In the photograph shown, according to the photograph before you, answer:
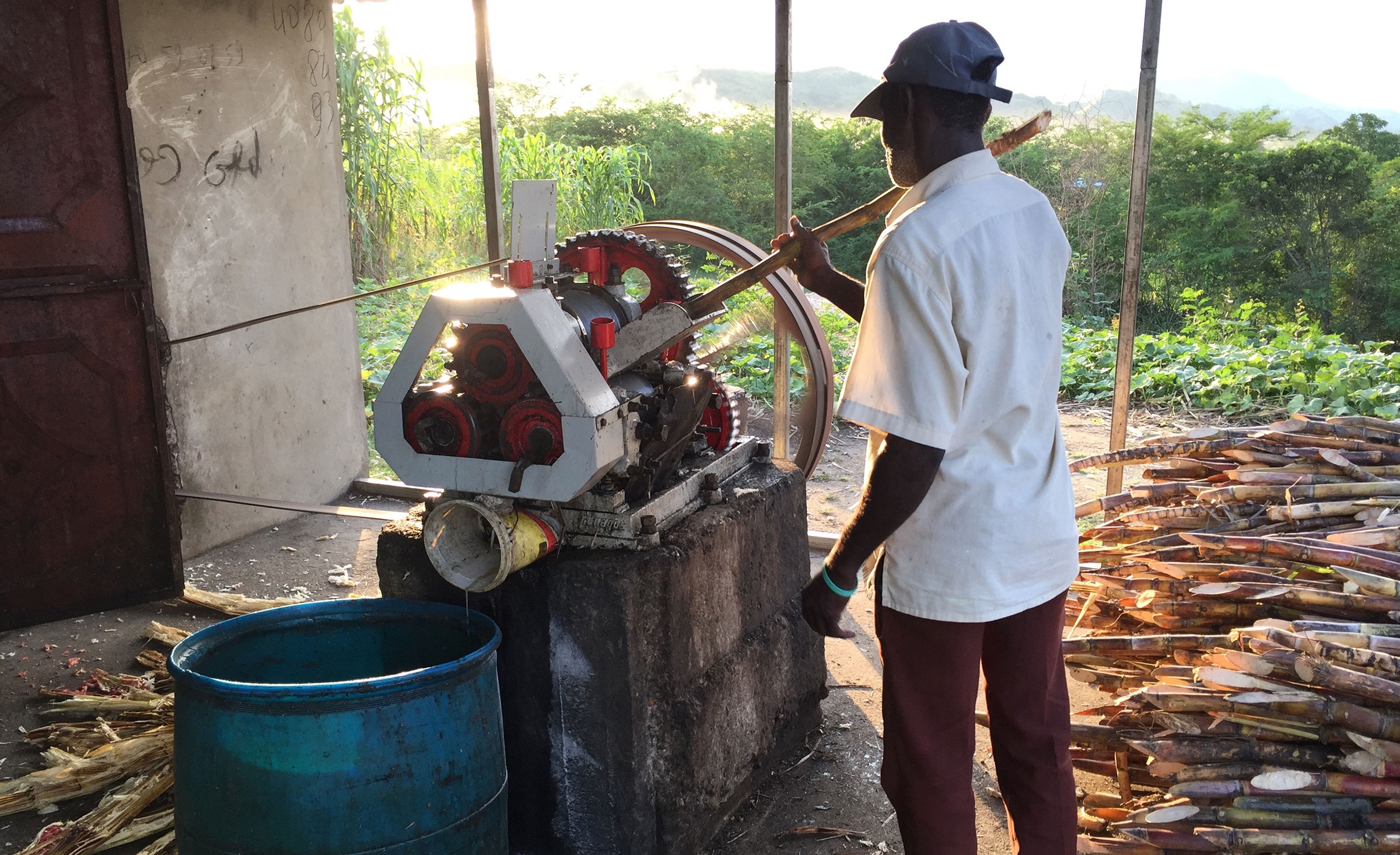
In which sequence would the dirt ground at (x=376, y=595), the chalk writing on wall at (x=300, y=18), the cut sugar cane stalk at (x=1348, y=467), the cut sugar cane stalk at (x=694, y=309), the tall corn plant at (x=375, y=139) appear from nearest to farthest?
the cut sugar cane stalk at (x=694, y=309) < the dirt ground at (x=376, y=595) < the cut sugar cane stalk at (x=1348, y=467) < the chalk writing on wall at (x=300, y=18) < the tall corn plant at (x=375, y=139)

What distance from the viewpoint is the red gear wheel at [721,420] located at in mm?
3092

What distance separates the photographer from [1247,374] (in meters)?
7.67

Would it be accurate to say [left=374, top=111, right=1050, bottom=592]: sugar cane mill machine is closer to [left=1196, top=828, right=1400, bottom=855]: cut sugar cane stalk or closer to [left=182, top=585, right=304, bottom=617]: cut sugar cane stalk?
[left=1196, top=828, right=1400, bottom=855]: cut sugar cane stalk

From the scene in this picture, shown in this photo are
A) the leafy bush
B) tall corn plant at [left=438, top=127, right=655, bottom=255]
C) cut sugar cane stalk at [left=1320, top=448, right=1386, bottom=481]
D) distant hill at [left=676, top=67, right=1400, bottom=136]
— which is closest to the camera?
cut sugar cane stalk at [left=1320, top=448, right=1386, bottom=481]

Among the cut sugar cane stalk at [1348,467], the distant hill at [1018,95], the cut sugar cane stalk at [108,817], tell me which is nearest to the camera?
the cut sugar cane stalk at [108,817]

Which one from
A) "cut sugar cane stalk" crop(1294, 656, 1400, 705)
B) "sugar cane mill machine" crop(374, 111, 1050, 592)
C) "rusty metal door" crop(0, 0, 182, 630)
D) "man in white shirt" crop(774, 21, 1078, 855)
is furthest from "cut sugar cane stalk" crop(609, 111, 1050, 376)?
"rusty metal door" crop(0, 0, 182, 630)

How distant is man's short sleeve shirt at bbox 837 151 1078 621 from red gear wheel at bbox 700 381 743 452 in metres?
1.10

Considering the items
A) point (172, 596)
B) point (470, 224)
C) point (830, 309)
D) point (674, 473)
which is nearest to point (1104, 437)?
point (830, 309)

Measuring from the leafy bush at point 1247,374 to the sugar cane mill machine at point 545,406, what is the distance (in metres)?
4.77

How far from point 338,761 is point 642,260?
1509mm

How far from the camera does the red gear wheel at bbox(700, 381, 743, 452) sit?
10.1ft

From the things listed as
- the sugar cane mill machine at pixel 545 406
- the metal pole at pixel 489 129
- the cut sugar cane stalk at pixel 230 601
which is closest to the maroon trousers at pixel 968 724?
the sugar cane mill machine at pixel 545 406

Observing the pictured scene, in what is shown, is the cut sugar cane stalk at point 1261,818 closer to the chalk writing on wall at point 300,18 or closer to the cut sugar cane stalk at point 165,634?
the cut sugar cane stalk at point 165,634

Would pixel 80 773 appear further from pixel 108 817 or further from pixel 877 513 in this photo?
pixel 877 513
